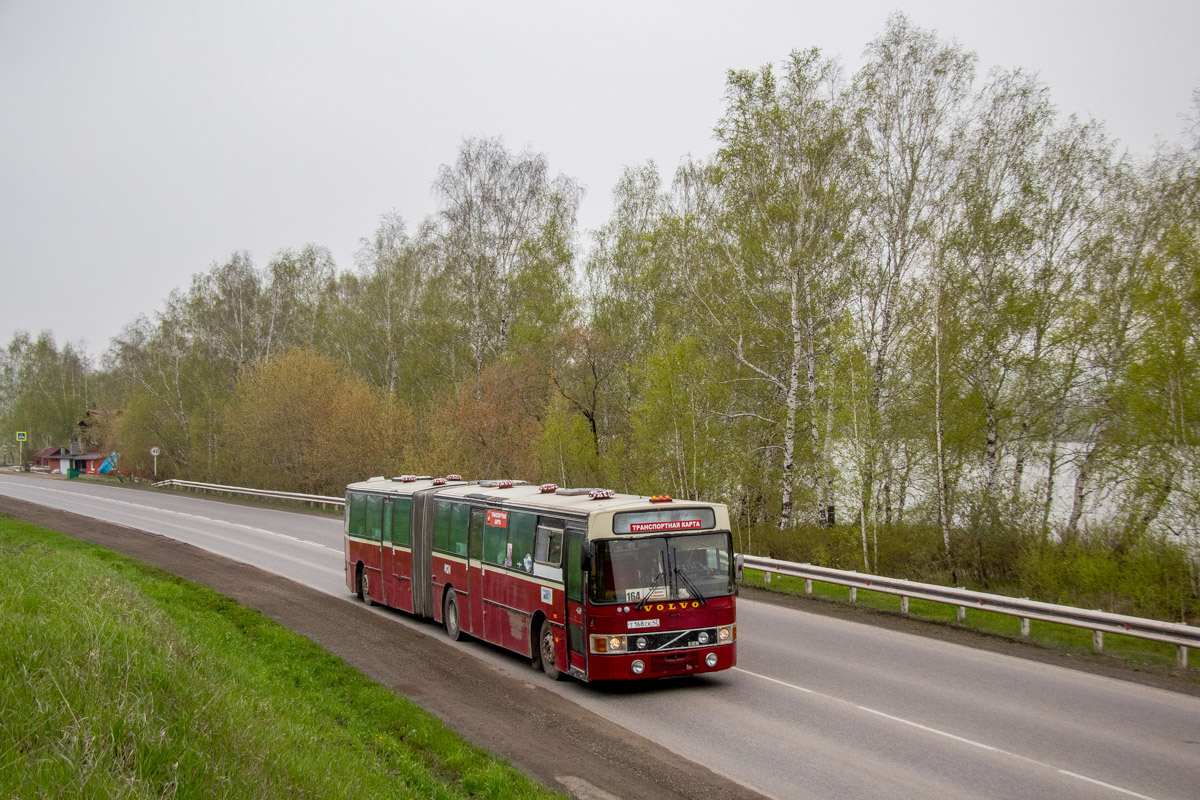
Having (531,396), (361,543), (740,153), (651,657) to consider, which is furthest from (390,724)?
(531,396)

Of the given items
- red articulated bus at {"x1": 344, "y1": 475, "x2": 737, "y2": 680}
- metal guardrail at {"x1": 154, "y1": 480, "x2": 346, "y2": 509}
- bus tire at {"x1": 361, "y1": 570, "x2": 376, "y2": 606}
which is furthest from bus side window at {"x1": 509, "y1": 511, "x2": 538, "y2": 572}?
metal guardrail at {"x1": 154, "y1": 480, "x2": 346, "y2": 509}

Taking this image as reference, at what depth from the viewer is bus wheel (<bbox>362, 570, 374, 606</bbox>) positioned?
21078mm

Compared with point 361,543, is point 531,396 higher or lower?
higher

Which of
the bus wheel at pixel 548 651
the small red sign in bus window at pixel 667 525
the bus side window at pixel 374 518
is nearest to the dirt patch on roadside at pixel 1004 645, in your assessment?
the small red sign in bus window at pixel 667 525

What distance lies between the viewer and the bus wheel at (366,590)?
830 inches

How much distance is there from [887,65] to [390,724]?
90.3ft

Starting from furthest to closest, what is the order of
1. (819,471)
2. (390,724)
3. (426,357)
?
(426,357), (819,471), (390,724)

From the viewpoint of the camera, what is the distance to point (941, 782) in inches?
337

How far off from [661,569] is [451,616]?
6.11 meters

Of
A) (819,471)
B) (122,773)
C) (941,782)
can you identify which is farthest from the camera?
(819,471)

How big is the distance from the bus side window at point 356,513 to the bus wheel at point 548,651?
29.1ft

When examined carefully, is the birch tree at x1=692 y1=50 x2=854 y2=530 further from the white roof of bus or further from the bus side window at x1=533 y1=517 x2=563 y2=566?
the bus side window at x1=533 y1=517 x2=563 y2=566

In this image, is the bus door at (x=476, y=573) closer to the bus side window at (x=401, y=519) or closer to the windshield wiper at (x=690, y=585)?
the bus side window at (x=401, y=519)

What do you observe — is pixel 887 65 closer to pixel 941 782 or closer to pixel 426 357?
pixel 941 782
